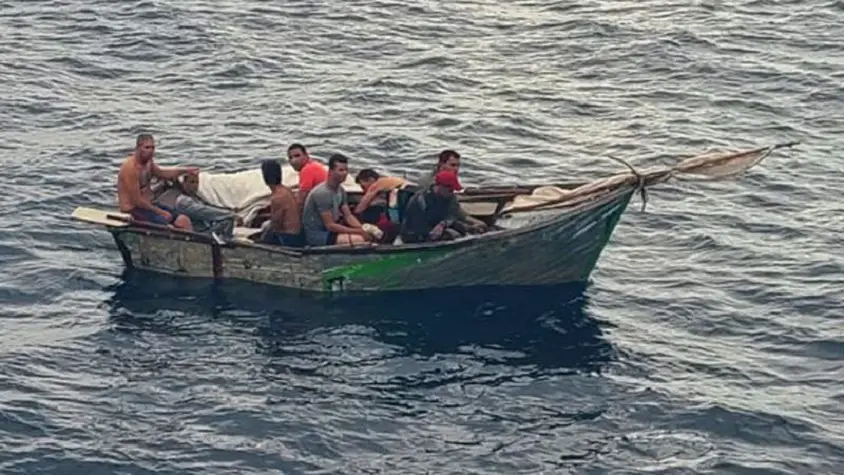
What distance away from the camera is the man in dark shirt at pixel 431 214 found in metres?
25.3

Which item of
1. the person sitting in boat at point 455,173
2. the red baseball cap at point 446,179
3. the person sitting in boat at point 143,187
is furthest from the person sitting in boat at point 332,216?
the person sitting in boat at point 143,187

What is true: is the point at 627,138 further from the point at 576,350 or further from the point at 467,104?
the point at 576,350

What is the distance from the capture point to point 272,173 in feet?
84.2

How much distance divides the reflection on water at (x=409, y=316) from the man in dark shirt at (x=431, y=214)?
1026 millimetres

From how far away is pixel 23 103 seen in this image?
36.3m

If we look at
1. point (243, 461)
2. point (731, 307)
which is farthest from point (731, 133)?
point (243, 461)

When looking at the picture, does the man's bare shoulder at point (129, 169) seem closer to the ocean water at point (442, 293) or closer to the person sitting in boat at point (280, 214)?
the ocean water at point (442, 293)

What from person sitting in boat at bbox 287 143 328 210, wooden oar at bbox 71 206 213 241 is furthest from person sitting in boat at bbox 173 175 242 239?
person sitting in boat at bbox 287 143 328 210

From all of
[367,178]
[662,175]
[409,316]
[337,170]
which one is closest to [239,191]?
[367,178]

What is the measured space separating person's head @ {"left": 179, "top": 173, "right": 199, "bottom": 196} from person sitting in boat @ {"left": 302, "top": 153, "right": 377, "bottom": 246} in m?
2.42

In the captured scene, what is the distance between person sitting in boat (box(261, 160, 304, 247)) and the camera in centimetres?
2572

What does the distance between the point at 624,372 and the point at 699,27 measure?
19.2 metres

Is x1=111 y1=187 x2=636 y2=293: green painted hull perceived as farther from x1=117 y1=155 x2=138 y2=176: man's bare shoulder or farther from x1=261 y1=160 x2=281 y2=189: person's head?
x1=261 y1=160 x2=281 y2=189: person's head

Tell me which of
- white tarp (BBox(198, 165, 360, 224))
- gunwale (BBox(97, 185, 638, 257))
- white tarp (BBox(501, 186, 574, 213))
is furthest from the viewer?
white tarp (BBox(198, 165, 360, 224))
